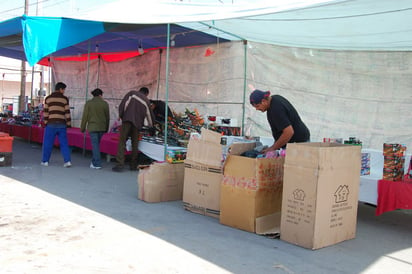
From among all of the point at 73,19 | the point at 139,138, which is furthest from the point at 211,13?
the point at 139,138

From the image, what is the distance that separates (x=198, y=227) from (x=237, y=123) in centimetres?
440

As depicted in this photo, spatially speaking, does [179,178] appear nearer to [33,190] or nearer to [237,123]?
[33,190]

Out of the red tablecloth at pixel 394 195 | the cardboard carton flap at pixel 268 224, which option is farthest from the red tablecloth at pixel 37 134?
the red tablecloth at pixel 394 195

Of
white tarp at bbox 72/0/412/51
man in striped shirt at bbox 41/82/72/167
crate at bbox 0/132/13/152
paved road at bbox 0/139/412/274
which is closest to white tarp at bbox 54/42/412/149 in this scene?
white tarp at bbox 72/0/412/51

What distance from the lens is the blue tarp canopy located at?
6355 mm

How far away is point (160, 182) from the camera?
5.33 meters

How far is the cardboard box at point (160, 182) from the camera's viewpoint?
524 centimetres

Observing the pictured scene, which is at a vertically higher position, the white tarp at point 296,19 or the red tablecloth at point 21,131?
the white tarp at point 296,19

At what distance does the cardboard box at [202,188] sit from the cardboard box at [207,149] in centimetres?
6

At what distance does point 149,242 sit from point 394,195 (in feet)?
8.74

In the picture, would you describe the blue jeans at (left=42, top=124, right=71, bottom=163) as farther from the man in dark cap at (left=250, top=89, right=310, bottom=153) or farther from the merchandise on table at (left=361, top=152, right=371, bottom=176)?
the merchandise on table at (left=361, top=152, right=371, bottom=176)

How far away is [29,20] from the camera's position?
6.36 m

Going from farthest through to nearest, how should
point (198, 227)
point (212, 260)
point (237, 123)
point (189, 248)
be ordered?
point (237, 123) < point (198, 227) < point (189, 248) < point (212, 260)

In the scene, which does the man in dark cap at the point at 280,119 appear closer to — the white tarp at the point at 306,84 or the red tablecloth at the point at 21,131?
the white tarp at the point at 306,84
